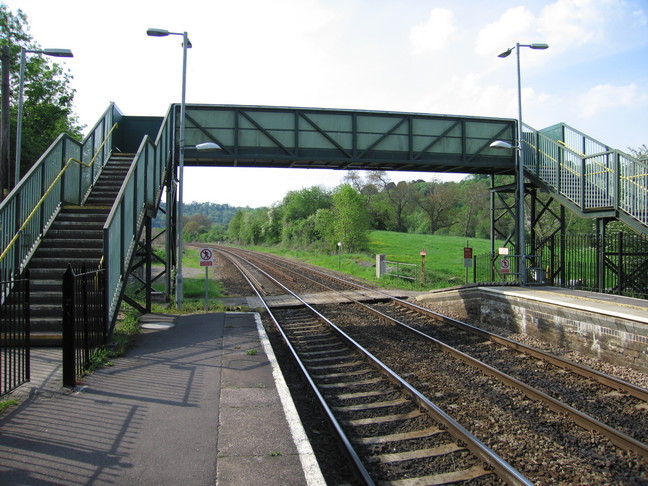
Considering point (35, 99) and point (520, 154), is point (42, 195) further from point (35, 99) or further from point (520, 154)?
point (35, 99)

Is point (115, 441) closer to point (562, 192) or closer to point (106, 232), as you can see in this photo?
point (106, 232)

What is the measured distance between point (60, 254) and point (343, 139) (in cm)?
1037

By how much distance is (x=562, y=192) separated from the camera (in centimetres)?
1605

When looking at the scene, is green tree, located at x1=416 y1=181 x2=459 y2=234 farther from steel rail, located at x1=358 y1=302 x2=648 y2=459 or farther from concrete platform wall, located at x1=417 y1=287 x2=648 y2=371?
steel rail, located at x1=358 y1=302 x2=648 y2=459

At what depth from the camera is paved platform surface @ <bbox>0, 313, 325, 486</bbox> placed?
4.16 m

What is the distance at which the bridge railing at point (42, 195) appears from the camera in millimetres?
9352

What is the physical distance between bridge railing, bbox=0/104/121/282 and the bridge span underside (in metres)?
4.21

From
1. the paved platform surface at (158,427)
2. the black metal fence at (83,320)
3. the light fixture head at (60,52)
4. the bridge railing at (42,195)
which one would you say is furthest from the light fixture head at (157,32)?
the paved platform surface at (158,427)

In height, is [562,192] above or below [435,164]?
below

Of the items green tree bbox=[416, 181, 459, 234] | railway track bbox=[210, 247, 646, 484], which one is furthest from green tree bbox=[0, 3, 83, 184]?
green tree bbox=[416, 181, 459, 234]

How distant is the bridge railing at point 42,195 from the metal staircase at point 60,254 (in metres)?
0.22

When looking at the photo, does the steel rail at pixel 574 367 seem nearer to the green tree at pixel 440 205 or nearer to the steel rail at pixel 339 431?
the steel rail at pixel 339 431

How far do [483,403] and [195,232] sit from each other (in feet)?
457

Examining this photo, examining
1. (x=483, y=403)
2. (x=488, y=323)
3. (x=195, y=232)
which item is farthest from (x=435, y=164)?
(x=195, y=232)
